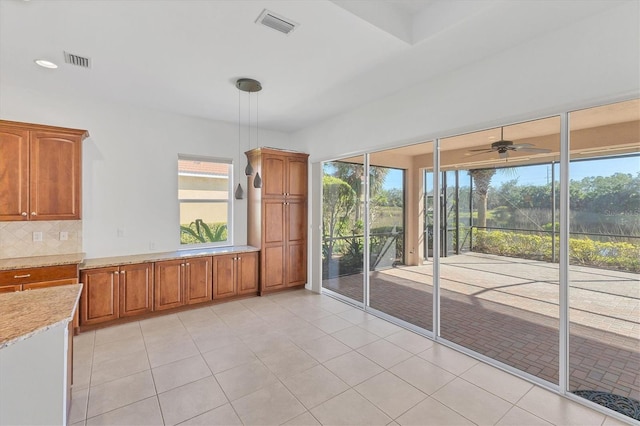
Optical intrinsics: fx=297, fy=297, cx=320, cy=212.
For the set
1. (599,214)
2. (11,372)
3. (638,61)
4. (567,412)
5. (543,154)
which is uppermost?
(638,61)

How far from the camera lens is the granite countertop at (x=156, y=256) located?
3765mm

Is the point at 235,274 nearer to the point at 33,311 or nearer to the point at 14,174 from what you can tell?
the point at 14,174

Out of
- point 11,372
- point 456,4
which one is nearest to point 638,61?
point 456,4

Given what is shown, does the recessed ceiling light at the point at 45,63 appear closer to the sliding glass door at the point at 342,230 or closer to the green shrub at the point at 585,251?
the sliding glass door at the point at 342,230

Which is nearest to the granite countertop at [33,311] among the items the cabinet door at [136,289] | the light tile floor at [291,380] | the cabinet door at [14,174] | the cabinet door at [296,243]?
the light tile floor at [291,380]

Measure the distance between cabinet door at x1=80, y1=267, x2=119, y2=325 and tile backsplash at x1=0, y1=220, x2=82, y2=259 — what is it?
59 centimetres

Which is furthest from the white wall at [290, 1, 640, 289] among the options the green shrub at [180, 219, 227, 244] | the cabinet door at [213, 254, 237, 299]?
the green shrub at [180, 219, 227, 244]

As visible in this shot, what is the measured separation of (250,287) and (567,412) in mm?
4058

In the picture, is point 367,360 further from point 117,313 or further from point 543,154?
point 117,313

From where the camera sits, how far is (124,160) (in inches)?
169

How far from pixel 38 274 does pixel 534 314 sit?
18.7ft

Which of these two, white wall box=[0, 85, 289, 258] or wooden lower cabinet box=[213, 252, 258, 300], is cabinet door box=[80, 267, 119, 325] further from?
wooden lower cabinet box=[213, 252, 258, 300]

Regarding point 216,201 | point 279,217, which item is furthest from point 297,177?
point 216,201

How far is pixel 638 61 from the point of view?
6.73ft
